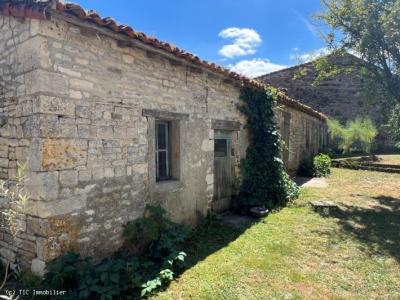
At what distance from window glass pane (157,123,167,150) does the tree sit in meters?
6.58

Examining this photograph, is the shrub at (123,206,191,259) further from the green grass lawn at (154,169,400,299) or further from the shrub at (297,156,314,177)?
the shrub at (297,156,314,177)

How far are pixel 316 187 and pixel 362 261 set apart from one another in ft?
20.0

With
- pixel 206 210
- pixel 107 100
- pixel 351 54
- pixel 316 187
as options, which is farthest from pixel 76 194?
pixel 351 54

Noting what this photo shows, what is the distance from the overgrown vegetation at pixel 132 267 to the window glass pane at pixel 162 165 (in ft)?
2.70

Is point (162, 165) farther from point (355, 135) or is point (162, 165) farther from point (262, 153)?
point (355, 135)

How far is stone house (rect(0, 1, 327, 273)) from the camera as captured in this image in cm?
374

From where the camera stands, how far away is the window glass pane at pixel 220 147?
7.34m

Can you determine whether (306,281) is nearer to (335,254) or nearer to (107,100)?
(335,254)

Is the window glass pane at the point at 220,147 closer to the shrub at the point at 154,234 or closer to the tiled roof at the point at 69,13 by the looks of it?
the shrub at the point at 154,234

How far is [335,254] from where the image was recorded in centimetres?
520

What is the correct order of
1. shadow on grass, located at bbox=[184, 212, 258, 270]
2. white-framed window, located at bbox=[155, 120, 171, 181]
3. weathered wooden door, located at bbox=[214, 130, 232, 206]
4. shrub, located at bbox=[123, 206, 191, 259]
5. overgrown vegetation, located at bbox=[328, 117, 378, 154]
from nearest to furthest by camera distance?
shrub, located at bbox=[123, 206, 191, 259], shadow on grass, located at bbox=[184, 212, 258, 270], white-framed window, located at bbox=[155, 120, 171, 181], weathered wooden door, located at bbox=[214, 130, 232, 206], overgrown vegetation, located at bbox=[328, 117, 378, 154]

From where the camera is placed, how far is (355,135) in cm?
1914

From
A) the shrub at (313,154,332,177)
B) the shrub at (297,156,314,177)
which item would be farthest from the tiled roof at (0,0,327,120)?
the shrub at (313,154,332,177)

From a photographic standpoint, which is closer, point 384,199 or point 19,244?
point 19,244
